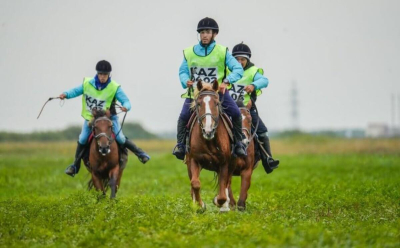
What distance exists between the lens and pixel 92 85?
658 inches

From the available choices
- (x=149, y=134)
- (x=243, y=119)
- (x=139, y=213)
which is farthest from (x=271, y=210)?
(x=149, y=134)

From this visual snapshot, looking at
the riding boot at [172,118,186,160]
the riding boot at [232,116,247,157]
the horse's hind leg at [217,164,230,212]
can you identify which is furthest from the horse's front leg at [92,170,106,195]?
the riding boot at [232,116,247,157]

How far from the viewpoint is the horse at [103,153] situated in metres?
16.0

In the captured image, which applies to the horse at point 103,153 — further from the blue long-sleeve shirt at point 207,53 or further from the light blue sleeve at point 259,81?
the light blue sleeve at point 259,81

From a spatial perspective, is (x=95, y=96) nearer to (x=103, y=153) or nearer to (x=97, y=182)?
(x=103, y=153)

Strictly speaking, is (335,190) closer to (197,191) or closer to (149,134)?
(197,191)

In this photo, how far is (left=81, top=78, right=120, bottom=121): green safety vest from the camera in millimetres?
16734

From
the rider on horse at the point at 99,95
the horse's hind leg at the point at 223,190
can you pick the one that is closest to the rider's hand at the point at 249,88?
the horse's hind leg at the point at 223,190

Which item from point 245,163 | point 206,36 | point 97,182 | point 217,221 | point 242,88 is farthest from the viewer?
point 97,182

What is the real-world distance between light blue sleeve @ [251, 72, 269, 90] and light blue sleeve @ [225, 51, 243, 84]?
130 cm

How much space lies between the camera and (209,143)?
45.5ft

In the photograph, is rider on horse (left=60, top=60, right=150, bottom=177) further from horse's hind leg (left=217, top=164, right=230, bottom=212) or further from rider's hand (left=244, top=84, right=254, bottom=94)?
horse's hind leg (left=217, top=164, right=230, bottom=212)

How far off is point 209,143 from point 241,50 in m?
3.24

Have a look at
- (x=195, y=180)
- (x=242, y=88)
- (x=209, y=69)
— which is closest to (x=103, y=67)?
(x=209, y=69)
